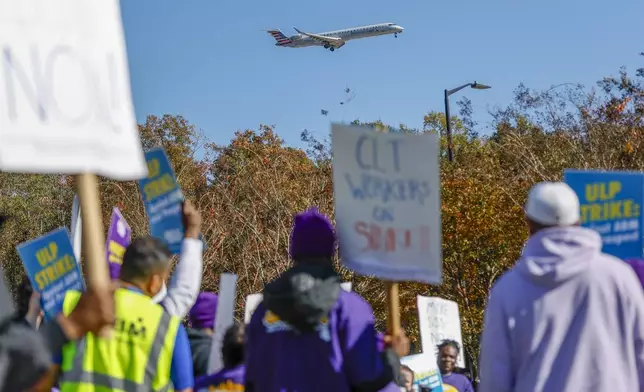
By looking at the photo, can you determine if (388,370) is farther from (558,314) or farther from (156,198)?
(156,198)

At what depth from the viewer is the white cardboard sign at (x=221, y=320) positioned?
200 inches

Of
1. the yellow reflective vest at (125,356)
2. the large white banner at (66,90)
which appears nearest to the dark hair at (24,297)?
the yellow reflective vest at (125,356)

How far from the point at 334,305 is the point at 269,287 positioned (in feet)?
0.98

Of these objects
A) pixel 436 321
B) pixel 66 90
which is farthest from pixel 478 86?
pixel 66 90

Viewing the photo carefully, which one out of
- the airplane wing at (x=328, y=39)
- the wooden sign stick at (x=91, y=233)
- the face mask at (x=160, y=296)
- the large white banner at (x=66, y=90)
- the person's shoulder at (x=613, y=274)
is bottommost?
the face mask at (x=160, y=296)

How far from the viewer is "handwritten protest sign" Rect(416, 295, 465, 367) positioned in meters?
8.02

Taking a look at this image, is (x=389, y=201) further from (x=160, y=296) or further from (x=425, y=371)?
(x=425, y=371)

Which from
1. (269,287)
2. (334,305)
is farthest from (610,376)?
(269,287)

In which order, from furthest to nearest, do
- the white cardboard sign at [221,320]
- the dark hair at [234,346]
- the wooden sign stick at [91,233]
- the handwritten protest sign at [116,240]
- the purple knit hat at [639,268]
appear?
1. the handwritten protest sign at [116,240]
2. the purple knit hat at [639,268]
3. the white cardboard sign at [221,320]
4. the dark hair at [234,346]
5. the wooden sign stick at [91,233]

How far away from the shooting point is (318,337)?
4152 millimetres

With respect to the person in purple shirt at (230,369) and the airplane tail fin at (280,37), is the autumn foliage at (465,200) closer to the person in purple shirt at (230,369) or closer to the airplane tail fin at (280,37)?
the person in purple shirt at (230,369)

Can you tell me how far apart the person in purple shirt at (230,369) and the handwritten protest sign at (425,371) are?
2.68m

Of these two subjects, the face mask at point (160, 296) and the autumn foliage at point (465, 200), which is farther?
the autumn foliage at point (465, 200)

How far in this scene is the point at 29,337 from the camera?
2.79 m
